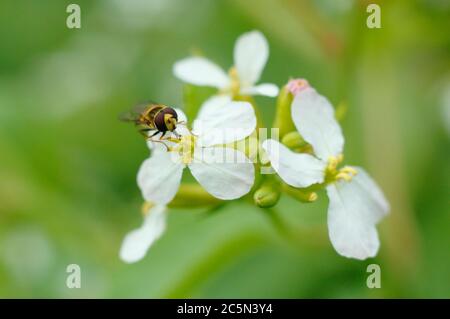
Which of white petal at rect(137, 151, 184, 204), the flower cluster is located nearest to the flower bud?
the flower cluster

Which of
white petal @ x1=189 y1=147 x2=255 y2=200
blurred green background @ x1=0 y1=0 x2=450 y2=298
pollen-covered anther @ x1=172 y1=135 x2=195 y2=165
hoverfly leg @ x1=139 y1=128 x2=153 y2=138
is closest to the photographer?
white petal @ x1=189 y1=147 x2=255 y2=200

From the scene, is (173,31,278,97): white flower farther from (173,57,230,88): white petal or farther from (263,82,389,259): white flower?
(263,82,389,259): white flower

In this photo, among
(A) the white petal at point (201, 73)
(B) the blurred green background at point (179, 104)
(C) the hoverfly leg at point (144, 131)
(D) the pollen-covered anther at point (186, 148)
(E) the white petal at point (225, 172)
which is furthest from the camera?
(B) the blurred green background at point (179, 104)

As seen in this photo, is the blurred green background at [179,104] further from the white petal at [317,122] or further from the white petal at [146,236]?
the white petal at [317,122]

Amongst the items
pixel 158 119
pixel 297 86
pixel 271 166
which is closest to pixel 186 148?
pixel 158 119

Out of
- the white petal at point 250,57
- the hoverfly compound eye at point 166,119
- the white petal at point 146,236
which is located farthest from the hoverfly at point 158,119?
the white petal at point 250,57

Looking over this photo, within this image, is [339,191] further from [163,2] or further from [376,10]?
[163,2]

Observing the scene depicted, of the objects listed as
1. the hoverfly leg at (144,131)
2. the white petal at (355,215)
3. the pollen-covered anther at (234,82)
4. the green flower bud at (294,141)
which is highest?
the pollen-covered anther at (234,82)

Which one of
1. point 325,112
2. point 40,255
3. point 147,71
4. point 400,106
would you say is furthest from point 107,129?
point 325,112
